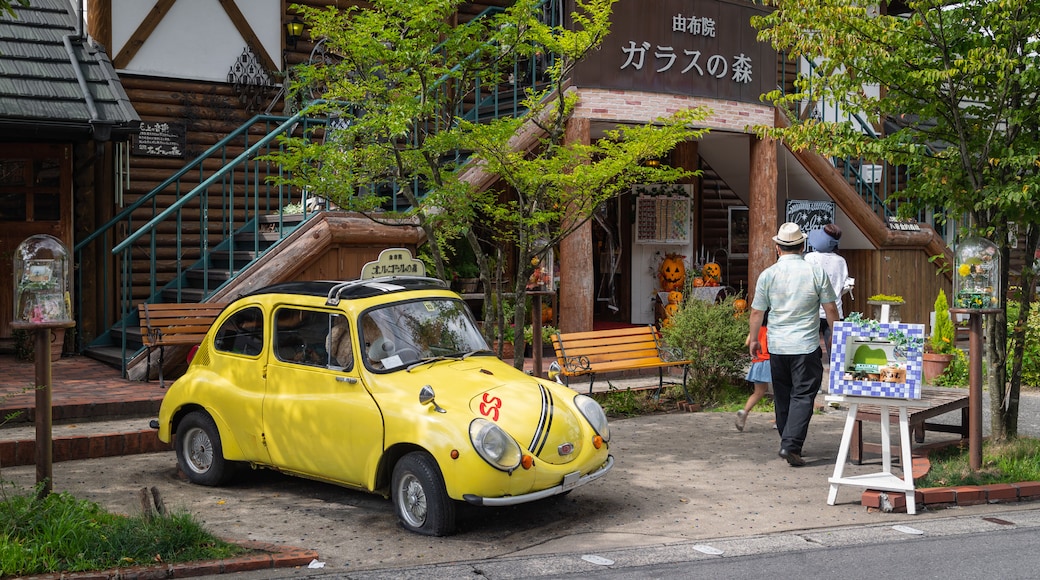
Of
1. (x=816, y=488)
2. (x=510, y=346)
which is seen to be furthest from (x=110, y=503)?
(x=510, y=346)

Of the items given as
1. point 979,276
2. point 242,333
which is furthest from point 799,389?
point 242,333

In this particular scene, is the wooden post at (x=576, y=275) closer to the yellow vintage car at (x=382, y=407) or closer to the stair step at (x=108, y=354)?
the stair step at (x=108, y=354)

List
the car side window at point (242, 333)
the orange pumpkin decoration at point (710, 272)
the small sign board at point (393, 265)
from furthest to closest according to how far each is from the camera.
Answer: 1. the orange pumpkin decoration at point (710, 272)
2. the small sign board at point (393, 265)
3. the car side window at point (242, 333)

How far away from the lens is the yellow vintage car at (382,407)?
653 centimetres

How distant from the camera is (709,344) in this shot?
1153cm

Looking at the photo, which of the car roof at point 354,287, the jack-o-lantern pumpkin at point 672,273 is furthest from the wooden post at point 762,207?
the car roof at point 354,287

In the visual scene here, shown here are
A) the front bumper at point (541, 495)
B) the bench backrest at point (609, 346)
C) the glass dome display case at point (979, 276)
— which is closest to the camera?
the front bumper at point (541, 495)

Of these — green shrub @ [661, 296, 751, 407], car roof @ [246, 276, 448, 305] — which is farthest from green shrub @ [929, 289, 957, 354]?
car roof @ [246, 276, 448, 305]

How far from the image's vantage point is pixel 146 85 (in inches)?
537

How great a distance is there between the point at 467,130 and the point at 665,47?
595cm

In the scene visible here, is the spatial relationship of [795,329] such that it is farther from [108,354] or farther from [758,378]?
[108,354]

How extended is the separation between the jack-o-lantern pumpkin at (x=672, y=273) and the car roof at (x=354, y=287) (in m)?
9.35

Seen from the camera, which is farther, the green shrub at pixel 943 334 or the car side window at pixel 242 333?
the green shrub at pixel 943 334

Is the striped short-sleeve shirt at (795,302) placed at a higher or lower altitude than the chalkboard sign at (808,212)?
lower
